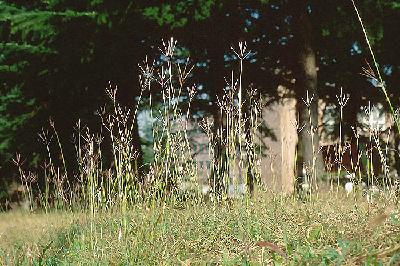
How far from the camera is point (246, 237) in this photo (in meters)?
3.63

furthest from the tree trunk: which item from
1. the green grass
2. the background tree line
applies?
the green grass

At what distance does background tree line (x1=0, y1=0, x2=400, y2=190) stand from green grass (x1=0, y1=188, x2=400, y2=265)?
414 centimetres

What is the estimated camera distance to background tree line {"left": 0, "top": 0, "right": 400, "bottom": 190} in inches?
320

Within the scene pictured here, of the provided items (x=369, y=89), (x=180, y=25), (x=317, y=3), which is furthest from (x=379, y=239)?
(x=369, y=89)

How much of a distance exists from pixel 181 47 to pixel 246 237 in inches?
245

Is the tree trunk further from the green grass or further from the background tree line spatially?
the green grass

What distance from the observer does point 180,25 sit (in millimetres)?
8000

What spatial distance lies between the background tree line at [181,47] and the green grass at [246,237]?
4141 millimetres

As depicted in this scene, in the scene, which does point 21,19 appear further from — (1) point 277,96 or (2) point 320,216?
(2) point 320,216

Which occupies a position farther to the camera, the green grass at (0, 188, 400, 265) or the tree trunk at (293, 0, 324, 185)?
the tree trunk at (293, 0, 324, 185)

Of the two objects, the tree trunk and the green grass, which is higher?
the tree trunk

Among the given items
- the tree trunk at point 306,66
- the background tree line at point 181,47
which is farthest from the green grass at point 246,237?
the background tree line at point 181,47

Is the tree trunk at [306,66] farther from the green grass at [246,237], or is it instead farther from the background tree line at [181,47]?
the green grass at [246,237]

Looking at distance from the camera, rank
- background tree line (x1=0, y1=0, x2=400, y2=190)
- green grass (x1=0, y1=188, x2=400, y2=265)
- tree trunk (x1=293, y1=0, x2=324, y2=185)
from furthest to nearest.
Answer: tree trunk (x1=293, y1=0, x2=324, y2=185) → background tree line (x1=0, y1=0, x2=400, y2=190) → green grass (x1=0, y1=188, x2=400, y2=265)
